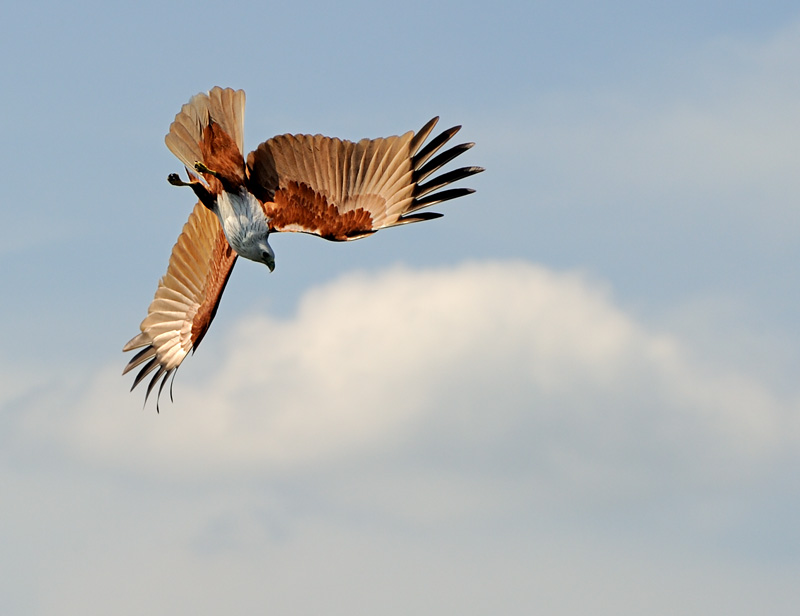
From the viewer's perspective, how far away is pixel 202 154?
13.9 m

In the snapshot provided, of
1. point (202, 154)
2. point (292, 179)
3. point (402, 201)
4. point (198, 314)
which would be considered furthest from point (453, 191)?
point (198, 314)

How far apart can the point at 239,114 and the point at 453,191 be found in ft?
8.31

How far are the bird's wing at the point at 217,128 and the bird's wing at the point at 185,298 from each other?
1.95m

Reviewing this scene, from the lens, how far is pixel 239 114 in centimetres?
1356

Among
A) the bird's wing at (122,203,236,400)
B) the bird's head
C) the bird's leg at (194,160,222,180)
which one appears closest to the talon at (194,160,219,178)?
the bird's leg at (194,160,222,180)

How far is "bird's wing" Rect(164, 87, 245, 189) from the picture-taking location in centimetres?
1357

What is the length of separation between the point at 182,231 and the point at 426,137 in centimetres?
424

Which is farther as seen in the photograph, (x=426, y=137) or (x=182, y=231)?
(x=182, y=231)

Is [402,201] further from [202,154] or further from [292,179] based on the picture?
[202,154]

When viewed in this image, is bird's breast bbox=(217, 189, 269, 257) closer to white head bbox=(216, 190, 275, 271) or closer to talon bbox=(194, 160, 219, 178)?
white head bbox=(216, 190, 275, 271)

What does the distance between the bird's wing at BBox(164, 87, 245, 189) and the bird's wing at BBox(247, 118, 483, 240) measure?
0.24m

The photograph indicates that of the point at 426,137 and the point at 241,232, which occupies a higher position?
the point at 426,137

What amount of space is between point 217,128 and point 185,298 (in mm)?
3289

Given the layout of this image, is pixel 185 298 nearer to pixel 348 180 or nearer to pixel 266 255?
pixel 266 255
